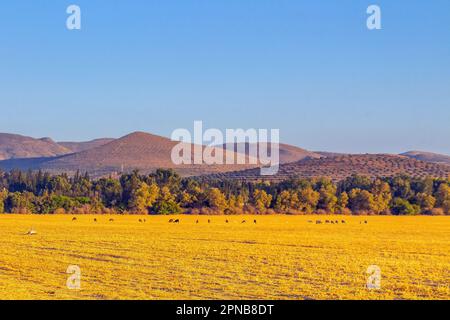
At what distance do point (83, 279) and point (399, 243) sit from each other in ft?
Result: 76.0

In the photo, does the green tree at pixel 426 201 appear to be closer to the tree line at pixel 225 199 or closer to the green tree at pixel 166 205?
the tree line at pixel 225 199

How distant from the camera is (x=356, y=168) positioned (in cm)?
17125

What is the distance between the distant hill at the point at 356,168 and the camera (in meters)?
164

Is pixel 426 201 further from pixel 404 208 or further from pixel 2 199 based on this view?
pixel 2 199

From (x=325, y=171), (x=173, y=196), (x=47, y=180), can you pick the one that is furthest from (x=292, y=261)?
(x=325, y=171)

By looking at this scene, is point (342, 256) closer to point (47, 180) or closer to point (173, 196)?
point (173, 196)

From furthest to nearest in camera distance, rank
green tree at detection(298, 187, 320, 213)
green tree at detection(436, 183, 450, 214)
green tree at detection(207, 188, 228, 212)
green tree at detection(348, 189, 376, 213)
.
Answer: green tree at detection(436, 183, 450, 214) < green tree at detection(348, 189, 376, 213) < green tree at detection(298, 187, 320, 213) < green tree at detection(207, 188, 228, 212)

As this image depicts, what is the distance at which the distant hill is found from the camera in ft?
536

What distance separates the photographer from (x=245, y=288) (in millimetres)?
20234

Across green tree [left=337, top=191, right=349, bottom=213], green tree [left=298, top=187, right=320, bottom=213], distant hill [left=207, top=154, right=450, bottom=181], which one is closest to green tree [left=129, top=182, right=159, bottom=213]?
green tree [left=298, top=187, right=320, bottom=213]

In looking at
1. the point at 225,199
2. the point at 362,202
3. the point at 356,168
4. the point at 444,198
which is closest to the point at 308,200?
the point at 362,202

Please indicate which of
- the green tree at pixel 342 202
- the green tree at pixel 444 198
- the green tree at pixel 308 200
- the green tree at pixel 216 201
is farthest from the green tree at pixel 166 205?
the green tree at pixel 444 198

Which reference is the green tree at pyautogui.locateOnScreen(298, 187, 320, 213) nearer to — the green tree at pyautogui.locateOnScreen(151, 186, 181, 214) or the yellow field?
the green tree at pyautogui.locateOnScreen(151, 186, 181, 214)
